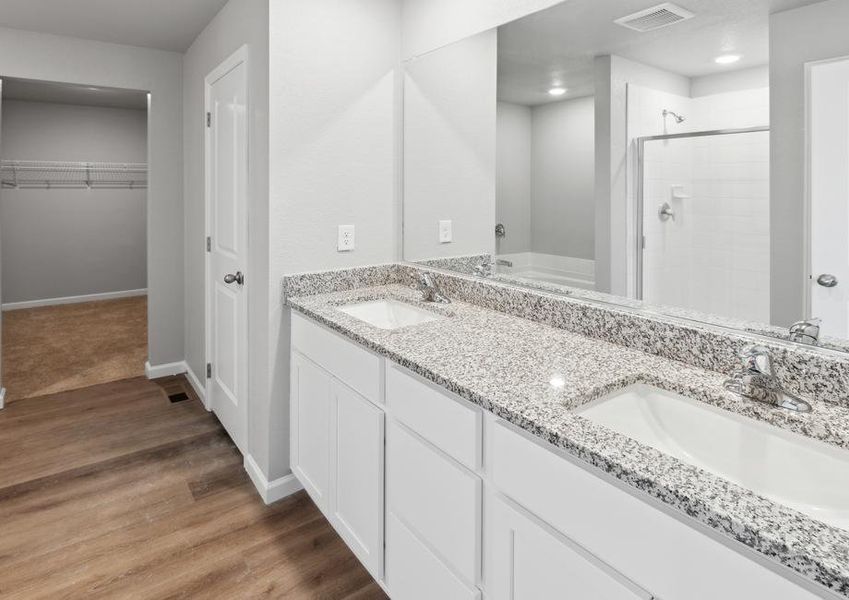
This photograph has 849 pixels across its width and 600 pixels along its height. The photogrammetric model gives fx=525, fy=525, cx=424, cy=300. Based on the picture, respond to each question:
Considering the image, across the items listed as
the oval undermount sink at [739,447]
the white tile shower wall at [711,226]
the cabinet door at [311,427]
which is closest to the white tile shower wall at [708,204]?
the white tile shower wall at [711,226]

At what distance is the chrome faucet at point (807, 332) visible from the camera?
3.77ft

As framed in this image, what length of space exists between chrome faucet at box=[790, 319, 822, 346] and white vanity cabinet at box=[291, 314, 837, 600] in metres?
0.65

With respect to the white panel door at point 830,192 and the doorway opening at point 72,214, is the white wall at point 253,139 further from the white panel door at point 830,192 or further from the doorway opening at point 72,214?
the doorway opening at point 72,214

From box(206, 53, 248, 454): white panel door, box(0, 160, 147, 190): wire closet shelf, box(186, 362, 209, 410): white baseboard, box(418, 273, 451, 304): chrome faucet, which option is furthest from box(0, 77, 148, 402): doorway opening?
box(418, 273, 451, 304): chrome faucet

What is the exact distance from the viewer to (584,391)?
1148mm

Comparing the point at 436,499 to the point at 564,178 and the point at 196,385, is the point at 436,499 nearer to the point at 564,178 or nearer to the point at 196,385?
the point at 564,178

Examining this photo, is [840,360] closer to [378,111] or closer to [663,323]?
[663,323]

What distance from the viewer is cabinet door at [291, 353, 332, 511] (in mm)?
1895

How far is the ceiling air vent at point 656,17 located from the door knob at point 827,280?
73cm

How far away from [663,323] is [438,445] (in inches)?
26.9

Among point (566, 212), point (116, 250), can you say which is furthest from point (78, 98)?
point (566, 212)

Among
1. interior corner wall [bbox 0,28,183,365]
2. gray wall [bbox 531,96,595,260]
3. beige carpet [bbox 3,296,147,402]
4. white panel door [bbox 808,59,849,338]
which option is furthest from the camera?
beige carpet [bbox 3,296,147,402]

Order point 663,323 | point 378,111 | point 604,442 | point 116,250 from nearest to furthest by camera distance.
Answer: point 604,442
point 663,323
point 378,111
point 116,250

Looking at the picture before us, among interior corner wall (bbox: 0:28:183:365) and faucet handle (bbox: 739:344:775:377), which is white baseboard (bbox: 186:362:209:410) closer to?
interior corner wall (bbox: 0:28:183:365)
